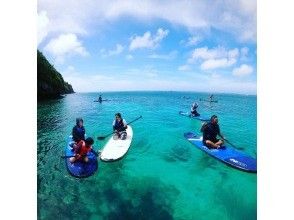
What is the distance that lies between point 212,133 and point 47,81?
76.6ft

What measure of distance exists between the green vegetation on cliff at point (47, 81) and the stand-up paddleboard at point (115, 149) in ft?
59.7

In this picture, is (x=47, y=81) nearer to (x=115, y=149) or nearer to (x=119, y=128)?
(x=119, y=128)

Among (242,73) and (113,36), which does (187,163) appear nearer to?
(242,73)

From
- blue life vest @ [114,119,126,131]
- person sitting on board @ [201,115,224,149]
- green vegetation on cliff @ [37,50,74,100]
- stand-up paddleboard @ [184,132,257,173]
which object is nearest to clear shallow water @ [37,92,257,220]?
stand-up paddleboard @ [184,132,257,173]

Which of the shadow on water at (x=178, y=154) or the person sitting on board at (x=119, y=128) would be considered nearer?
the shadow on water at (x=178, y=154)

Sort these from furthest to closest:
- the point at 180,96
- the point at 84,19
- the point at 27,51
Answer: the point at 180,96 < the point at 84,19 < the point at 27,51

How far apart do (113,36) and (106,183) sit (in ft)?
17.1

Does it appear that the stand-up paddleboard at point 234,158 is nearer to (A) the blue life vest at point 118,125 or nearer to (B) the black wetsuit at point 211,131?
(B) the black wetsuit at point 211,131

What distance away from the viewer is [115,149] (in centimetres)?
1012

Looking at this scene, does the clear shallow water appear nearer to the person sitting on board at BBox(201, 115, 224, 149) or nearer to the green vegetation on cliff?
the person sitting on board at BBox(201, 115, 224, 149)

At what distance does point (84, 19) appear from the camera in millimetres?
9922

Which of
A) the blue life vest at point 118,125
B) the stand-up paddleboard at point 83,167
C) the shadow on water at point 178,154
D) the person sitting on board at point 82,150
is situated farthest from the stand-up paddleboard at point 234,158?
the person sitting on board at point 82,150

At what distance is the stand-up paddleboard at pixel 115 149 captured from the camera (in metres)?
9.50
